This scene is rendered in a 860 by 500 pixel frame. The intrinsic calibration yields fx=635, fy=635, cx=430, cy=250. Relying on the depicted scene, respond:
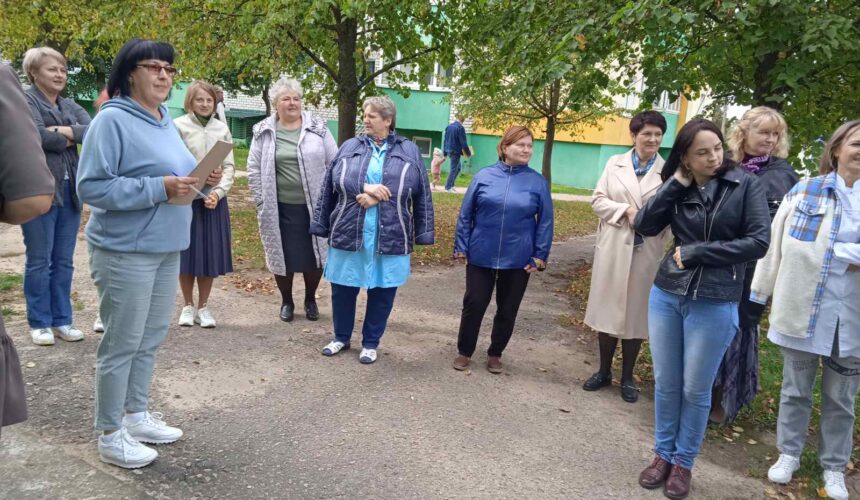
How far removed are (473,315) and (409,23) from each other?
6.75 metres

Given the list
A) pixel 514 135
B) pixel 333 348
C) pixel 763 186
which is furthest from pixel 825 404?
pixel 333 348

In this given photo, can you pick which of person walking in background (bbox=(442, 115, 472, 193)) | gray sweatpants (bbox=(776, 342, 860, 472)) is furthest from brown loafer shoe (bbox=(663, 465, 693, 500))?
person walking in background (bbox=(442, 115, 472, 193))

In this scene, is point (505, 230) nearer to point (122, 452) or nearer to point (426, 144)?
point (122, 452)

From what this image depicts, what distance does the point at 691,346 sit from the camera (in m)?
3.27

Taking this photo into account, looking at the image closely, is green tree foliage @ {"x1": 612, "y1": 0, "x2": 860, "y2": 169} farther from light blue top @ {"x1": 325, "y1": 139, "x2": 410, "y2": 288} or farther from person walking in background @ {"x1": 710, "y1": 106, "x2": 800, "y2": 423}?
light blue top @ {"x1": 325, "y1": 139, "x2": 410, "y2": 288}

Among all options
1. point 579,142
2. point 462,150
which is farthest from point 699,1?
point 579,142

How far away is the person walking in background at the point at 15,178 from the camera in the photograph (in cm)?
184

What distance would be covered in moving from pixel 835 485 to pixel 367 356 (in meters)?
3.10

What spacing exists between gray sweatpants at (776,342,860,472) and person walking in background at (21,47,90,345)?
190 inches

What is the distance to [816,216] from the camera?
11.3 feet

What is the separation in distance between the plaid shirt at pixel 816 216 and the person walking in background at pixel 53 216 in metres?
4.66

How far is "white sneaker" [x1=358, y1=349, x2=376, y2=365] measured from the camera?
4.91m

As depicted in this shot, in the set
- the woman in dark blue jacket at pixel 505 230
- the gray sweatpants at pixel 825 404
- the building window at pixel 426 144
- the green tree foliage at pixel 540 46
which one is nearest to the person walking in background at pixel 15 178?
the woman in dark blue jacket at pixel 505 230

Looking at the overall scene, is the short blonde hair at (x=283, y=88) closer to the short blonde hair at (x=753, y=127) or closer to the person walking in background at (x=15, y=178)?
the short blonde hair at (x=753, y=127)
